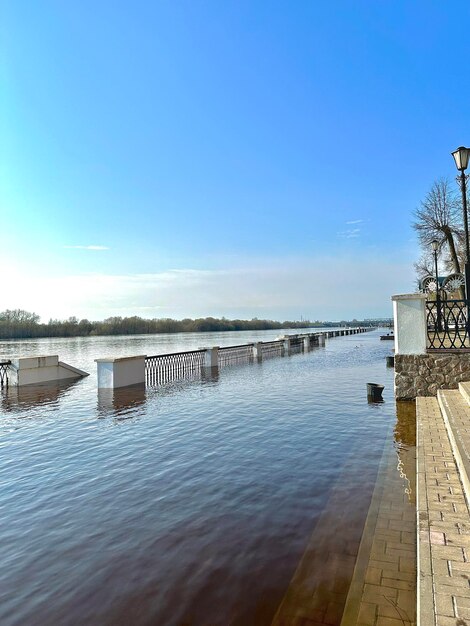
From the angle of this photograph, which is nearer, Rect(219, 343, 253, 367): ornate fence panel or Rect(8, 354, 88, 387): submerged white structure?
Rect(8, 354, 88, 387): submerged white structure

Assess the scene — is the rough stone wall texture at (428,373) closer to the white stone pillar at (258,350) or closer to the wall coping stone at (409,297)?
the wall coping stone at (409,297)

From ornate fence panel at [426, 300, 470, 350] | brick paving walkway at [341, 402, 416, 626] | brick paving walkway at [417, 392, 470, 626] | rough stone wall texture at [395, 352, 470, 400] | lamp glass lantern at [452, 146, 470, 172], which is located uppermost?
lamp glass lantern at [452, 146, 470, 172]

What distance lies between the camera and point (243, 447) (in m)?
5.79

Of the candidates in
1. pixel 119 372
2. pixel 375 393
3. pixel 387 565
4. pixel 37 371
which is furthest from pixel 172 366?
pixel 387 565

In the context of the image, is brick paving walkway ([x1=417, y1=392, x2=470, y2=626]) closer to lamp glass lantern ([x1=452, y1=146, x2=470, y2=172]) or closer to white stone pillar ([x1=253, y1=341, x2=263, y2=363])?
lamp glass lantern ([x1=452, y1=146, x2=470, y2=172])

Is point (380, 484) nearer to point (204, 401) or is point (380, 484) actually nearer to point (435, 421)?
point (435, 421)

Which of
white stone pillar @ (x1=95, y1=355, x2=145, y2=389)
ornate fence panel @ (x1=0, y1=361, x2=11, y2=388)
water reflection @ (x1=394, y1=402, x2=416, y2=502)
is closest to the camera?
water reflection @ (x1=394, y1=402, x2=416, y2=502)

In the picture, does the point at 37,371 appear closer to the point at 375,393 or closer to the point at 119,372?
the point at 119,372

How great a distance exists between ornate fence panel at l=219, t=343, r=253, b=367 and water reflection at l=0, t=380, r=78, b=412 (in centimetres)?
745

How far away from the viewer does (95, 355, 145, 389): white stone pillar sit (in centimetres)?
1217

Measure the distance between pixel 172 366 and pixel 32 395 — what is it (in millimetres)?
5428

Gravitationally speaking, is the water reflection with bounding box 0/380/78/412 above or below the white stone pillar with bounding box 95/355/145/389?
below

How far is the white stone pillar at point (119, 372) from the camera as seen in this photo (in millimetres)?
12172

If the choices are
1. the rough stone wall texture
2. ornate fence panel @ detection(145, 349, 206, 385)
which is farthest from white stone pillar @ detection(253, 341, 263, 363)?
the rough stone wall texture
